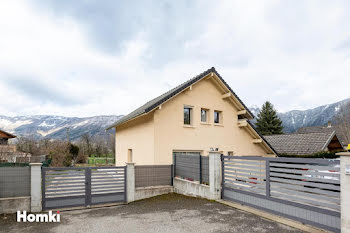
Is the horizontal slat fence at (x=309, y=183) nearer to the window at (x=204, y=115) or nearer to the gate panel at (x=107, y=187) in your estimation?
the gate panel at (x=107, y=187)

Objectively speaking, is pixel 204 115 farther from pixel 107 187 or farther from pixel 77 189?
pixel 77 189

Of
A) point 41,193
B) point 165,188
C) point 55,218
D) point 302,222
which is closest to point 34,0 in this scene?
point 41,193

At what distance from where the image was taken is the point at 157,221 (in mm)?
7281

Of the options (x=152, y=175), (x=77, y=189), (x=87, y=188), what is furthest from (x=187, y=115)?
(x=77, y=189)

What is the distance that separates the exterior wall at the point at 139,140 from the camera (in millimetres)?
13312

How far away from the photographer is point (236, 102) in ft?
→ 55.1

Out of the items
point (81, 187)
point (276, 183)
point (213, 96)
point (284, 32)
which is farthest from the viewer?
point (213, 96)

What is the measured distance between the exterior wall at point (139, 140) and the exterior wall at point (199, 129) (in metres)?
0.57

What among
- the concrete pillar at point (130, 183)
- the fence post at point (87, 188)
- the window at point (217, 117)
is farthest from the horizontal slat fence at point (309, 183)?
the window at point (217, 117)

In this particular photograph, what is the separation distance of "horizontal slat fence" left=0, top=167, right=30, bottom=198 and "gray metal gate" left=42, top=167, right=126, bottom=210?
1.96 feet

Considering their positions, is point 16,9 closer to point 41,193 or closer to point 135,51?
point 135,51

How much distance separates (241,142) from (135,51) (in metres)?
11.5

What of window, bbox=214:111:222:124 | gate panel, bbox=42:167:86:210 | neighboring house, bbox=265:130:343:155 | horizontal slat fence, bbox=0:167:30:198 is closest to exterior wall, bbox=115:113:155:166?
gate panel, bbox=42:167:86:210

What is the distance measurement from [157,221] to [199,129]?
832 cm
